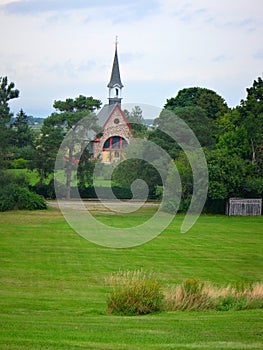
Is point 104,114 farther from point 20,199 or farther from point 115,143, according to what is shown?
point 20,199

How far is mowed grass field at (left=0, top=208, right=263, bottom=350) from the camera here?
8.59m

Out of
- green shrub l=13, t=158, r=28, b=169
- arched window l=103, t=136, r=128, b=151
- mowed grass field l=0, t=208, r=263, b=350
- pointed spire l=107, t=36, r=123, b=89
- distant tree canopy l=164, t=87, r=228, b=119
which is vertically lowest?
mowed grass field l=0, t=208, r=263, b=350

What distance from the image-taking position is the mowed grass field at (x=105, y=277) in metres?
8.59

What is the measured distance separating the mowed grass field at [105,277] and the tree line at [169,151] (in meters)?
2.42

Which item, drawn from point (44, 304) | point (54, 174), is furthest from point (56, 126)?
point (44, 304)

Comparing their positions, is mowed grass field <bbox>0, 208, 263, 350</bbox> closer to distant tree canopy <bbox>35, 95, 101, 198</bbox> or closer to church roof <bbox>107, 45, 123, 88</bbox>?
distant tree canopy <bbox>35, 95, 101, 198</bbox>

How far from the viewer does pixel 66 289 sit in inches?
672

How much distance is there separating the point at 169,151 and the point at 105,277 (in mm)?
27097

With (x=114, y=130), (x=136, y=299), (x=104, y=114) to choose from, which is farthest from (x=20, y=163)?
(x=136, y=299)

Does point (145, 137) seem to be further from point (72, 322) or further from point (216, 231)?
point (72, 322)

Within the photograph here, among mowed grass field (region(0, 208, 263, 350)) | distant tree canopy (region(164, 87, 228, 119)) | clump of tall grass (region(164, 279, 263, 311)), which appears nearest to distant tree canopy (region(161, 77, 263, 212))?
mowed grass field (region(0, 208, 263, 350))

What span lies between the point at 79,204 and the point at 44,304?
1110 inches

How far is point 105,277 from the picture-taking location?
1897 centimetres

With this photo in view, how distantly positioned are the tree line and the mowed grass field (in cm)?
242
